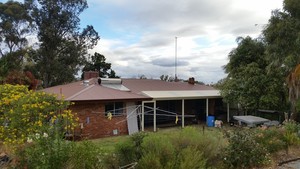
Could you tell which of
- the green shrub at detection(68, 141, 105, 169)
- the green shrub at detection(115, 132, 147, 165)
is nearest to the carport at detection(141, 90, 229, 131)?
the green shrub at detection(115, 132, 147, 165)

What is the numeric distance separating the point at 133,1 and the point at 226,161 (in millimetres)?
10534

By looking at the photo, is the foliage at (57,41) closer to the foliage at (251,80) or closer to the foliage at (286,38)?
the foliage at (251,80)

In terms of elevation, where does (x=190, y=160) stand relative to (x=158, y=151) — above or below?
below

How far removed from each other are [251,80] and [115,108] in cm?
1002

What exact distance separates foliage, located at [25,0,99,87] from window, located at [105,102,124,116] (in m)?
15.1

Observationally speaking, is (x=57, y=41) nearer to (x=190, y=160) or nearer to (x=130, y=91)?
(x=130, y=91)

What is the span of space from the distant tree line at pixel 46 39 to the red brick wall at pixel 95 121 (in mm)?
15766

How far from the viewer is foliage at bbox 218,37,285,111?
2098cm

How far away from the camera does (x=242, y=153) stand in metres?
8.25

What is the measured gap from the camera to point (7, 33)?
32.1 metres

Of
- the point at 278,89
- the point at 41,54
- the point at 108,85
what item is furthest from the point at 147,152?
the point at 41,54

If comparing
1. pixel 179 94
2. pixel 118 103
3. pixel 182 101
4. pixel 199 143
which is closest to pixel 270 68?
pixel 182 101

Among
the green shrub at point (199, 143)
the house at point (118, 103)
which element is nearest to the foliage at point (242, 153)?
the green shrub at point (199, 143)

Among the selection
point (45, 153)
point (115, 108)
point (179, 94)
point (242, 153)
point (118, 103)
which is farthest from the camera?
point (179, 94)
